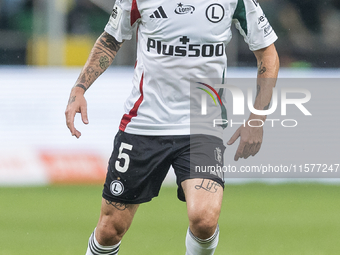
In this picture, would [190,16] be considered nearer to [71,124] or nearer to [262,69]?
[262,69]

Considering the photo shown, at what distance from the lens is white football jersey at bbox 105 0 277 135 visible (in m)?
3.16

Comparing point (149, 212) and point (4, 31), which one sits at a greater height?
point (4, 31)

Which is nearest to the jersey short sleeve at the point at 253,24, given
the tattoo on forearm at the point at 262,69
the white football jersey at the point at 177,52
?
the white football jersey at the point at 177,52

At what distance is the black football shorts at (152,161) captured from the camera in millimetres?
3141

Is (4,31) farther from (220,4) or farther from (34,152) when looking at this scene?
(220,4)

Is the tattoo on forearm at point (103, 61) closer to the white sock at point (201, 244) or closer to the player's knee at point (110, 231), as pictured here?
the player's knee at point (110, 231)

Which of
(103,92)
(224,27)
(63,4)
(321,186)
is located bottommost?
(321,186)

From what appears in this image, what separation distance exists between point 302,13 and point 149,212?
16.0 ft

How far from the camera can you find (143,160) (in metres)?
3.17

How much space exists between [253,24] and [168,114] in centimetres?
71

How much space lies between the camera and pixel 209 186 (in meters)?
3.05

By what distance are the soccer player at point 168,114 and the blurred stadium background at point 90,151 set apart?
1.50 m

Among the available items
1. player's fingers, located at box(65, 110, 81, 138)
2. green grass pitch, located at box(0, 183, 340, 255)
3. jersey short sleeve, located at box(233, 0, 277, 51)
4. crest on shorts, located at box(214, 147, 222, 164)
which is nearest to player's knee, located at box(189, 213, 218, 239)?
crest on shorts, located at box(214, 147, 222, 164)

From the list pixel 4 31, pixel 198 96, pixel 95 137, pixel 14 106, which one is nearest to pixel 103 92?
pixel 95 137
